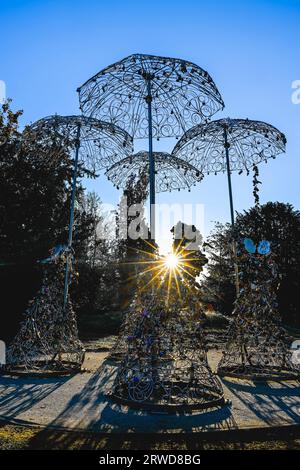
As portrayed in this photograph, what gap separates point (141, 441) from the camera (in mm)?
3613

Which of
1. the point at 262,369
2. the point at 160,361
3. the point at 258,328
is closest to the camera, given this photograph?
the point at 160,361

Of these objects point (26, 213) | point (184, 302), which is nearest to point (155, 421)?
point (184, 302)

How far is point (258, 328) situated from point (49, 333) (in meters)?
4.41

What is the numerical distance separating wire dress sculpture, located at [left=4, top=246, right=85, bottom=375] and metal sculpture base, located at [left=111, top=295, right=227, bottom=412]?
→ 2661 millimetres

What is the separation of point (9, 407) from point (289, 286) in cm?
2356

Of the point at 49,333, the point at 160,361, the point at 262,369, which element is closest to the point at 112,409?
the point at 160,361

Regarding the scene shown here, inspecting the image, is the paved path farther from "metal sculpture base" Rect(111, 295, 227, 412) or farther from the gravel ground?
"metal sculpture base" Rect(111, 295, 227, 412)

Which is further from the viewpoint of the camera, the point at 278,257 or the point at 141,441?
the point at 278,257

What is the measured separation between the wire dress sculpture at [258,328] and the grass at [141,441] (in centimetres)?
343

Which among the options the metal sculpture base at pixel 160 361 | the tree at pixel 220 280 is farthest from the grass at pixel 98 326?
the metal sculpture base at pixel 160 361

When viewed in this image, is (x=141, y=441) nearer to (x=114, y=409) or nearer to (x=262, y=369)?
(x=114, y=409)

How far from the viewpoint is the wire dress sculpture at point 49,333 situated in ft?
24.3

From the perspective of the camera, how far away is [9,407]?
15.8ft

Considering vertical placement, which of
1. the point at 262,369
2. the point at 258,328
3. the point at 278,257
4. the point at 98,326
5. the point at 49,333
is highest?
the point at 278,257
